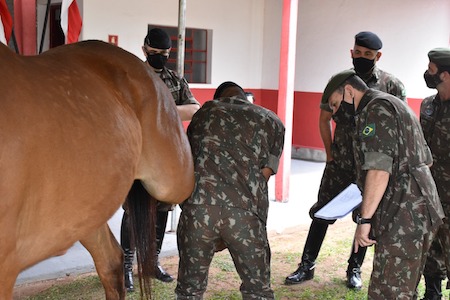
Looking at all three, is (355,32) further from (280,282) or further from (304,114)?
(280,282)

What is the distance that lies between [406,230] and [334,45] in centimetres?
808

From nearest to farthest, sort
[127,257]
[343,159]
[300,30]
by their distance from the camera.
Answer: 1. [127,257]
2. [343,159]
3. [300,30]

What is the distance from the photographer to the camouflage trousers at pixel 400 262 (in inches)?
125

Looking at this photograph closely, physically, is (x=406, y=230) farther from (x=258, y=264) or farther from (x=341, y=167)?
(x=341, y=167)

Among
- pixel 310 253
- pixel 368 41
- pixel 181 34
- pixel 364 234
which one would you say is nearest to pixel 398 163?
pixel 364 234

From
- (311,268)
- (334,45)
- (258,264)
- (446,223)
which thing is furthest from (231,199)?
(334,45)

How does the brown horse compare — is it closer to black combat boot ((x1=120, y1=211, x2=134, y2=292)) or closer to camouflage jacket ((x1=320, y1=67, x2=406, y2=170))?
black combat boot ((x1=120, y1=211, x2=134, y2=292))

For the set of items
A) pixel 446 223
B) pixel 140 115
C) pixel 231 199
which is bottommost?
pixel 446 223

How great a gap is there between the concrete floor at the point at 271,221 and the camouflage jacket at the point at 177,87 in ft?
5.44

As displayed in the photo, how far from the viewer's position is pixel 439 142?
161 inches

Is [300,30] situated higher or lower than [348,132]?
higher

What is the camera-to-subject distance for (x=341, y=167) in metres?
4.62

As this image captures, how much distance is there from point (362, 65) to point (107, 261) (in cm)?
243

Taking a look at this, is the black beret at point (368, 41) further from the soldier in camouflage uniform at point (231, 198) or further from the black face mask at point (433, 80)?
the soldier in camouflage uniform at point (231, 198)
